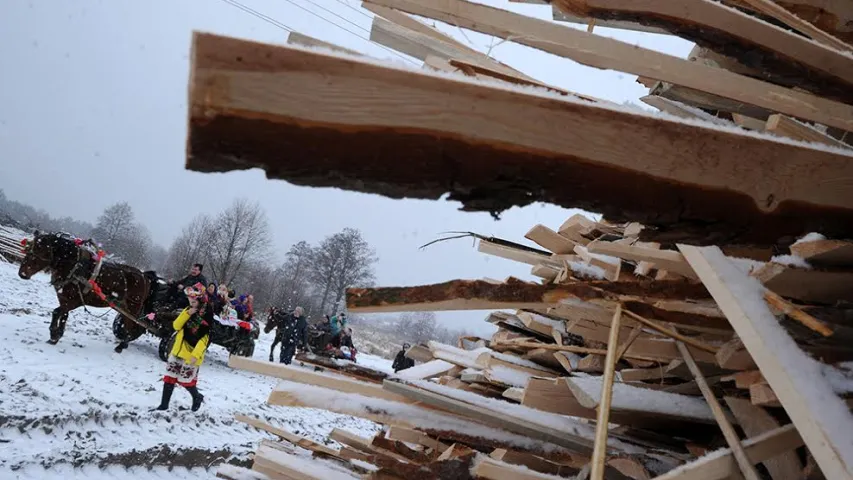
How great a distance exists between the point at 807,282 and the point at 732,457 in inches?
28.2

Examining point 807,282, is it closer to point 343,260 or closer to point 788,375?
point 788,375

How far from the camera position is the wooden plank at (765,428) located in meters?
2.04

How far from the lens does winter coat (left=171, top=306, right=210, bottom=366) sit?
293 inches

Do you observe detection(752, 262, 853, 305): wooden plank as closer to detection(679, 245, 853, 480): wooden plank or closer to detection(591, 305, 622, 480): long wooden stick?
detection(679, 245, 853, 480): wooden plank

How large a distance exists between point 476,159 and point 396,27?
1996mm

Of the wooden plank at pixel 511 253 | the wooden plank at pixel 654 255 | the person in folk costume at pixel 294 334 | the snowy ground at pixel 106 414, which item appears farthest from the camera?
the person in folk costume at pixel 294 334

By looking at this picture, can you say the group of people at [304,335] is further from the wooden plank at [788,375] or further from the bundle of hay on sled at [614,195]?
the wooden plank at [788,375]

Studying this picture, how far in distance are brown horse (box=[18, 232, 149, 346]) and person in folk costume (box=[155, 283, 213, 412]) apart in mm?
2850

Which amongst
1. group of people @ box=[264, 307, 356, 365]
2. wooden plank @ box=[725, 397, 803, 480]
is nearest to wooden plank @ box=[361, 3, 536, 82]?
wooden plank @ box=[725, 397, 803, 480]

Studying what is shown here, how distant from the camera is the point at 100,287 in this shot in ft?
31.8

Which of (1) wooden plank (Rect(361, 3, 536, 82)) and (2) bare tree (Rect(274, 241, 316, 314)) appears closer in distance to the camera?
(1) wooden plank (Rect(361, 3, 536, 82))

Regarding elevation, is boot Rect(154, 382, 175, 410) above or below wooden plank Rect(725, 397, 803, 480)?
below

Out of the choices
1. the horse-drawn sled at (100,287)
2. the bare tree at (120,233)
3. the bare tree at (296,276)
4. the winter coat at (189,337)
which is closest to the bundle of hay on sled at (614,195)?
the winter coat at (189,337)

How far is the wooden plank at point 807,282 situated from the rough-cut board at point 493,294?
34 centimetres
